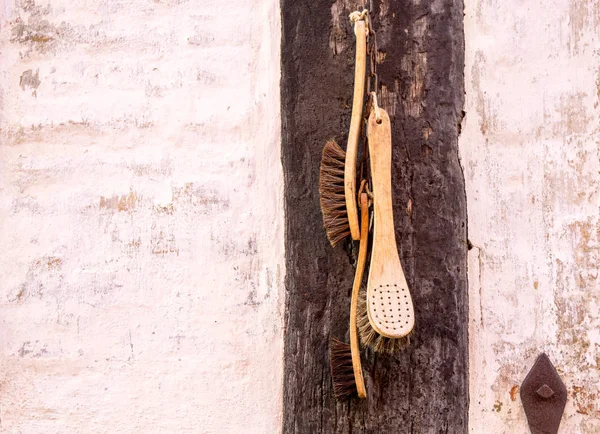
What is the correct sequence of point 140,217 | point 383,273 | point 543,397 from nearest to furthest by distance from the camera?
point 383,273 → point 543,397 → point 140,217

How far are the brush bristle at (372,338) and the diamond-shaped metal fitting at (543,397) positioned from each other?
0.32m

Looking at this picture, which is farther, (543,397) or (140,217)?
(140,217)

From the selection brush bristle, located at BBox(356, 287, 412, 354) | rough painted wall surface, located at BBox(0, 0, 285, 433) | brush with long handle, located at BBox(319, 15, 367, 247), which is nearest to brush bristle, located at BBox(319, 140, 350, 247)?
brush with long handle, located at BBox(319, 15, 367, 247)

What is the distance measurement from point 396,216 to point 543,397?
486 millimetres

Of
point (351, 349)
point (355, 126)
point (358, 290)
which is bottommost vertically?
point (351, 349)

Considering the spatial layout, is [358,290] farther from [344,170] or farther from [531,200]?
[531,200]

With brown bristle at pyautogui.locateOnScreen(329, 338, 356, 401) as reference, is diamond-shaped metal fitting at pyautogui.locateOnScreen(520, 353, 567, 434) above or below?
below

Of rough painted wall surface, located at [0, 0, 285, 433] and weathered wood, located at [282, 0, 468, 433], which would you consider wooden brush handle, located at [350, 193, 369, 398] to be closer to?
weathered wood, located at [282, 0, 468, 433]

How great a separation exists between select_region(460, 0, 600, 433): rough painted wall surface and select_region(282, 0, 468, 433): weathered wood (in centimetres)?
13

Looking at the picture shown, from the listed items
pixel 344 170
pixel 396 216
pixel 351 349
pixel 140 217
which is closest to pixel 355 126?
pixel 344 170

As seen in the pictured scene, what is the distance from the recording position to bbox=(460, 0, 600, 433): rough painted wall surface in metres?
1.34

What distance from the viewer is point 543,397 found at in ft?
4.32

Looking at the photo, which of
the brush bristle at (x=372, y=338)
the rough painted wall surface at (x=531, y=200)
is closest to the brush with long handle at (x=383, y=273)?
the brush bristle at (x=372, y=338)

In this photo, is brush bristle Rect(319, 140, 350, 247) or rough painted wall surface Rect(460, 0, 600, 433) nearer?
brush bristle Rect(319, 140, 350, 247)
